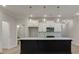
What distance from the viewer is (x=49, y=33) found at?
6566 mm

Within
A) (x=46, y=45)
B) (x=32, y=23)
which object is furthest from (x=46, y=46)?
(x=32, y=23)

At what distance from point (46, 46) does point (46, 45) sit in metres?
0.04

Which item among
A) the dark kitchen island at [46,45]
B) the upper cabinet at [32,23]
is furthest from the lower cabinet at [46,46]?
the upper cabinet at [32,23]

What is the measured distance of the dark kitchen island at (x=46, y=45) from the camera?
562 centimetres

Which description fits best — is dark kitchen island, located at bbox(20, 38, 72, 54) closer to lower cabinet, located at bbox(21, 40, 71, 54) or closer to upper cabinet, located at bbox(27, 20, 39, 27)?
lower cabinet, located at bbox(21, 40, 71, 54)

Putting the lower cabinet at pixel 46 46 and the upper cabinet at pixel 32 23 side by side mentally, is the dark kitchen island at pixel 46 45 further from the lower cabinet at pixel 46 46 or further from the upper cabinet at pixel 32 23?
the upper cabinet at pixel 32 23

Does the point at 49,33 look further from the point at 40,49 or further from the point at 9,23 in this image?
the point at 9,23

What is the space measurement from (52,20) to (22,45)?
6.86ft

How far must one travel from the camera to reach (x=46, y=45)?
5.70 m

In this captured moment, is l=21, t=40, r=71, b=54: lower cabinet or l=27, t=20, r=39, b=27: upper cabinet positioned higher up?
l=27, t=20, r=39, b=27: upper cabinet

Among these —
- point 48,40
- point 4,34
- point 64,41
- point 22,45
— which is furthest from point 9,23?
point 64,41

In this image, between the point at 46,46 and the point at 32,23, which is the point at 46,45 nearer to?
the point at 46,46

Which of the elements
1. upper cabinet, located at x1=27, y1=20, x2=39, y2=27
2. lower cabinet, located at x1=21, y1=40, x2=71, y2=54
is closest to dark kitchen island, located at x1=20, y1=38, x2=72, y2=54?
lower cabinet, located at x1=21, y1=40, x2=71, y2=54

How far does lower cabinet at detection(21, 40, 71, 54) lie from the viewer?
18.4 ft
